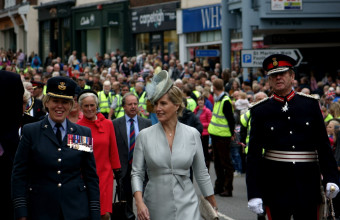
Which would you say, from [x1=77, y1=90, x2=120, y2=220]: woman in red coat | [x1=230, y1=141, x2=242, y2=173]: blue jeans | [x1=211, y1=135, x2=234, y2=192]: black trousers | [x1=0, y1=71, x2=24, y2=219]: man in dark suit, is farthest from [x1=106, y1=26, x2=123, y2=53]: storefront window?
[x1=0, y1=71, x2=24, y2=219]: man in dark suit

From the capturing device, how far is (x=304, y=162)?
644 cm

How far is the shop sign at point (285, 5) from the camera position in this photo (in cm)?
2361

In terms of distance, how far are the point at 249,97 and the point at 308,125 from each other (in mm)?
11760

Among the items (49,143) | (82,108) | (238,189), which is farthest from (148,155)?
(238,189)

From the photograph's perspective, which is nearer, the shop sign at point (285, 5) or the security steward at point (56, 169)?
the security steward at point (56, 169)

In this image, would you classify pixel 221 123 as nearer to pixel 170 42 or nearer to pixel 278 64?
pixel 278 64

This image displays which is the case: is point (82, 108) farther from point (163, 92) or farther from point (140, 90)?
point (140, 90)

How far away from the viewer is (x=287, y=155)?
6.43 meters

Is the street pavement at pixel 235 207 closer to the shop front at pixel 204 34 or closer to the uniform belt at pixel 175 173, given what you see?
the uniform belt at pixel 175 173

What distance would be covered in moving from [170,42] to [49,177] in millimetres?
33210

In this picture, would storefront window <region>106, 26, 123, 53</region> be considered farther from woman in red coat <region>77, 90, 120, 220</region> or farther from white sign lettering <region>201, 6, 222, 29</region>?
woman in red coat <region>77, 90, 120, 220</region>

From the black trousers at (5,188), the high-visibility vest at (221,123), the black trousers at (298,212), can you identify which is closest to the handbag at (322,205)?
the black trousers at (298,212)

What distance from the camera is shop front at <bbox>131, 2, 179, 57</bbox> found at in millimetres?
38375

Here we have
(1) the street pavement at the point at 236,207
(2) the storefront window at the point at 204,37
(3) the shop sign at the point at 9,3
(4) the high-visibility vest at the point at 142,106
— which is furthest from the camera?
(3) the shop sign at the point at 9,3
